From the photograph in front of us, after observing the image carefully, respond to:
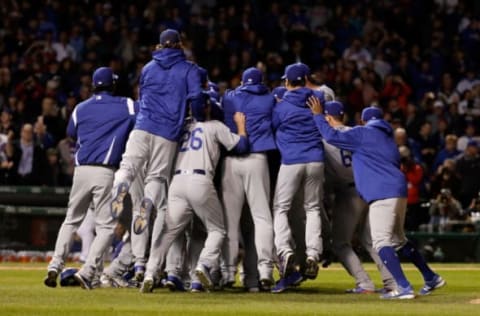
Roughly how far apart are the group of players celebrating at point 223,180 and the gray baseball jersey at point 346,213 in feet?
0.04

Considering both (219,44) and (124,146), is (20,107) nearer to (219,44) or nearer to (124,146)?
(219,44)

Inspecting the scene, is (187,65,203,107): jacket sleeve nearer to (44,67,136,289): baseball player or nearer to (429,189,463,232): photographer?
(44,67,136,289): baseball player

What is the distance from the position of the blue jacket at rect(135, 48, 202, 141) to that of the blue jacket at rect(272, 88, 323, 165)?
113 cm

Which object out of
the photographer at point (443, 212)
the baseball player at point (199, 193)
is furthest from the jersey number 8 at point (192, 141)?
the photographer at point (443, 212)

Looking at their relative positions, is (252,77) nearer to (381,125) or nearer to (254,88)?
(254,88)

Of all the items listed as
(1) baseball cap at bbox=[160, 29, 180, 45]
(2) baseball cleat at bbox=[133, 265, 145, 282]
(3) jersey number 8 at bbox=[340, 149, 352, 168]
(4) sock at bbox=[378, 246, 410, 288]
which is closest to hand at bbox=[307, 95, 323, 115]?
(3) jersey number 8 at bbox=[340, 149, 352, 168]

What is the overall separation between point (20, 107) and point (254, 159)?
10.9m

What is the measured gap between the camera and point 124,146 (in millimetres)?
15609

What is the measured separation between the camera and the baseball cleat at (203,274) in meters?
14.2

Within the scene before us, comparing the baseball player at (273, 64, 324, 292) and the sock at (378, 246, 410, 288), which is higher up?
the baseball player at (273, 64, 324, 292)

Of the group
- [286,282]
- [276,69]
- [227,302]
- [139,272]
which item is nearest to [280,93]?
[286,282]

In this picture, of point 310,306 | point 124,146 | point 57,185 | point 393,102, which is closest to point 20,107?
point 57,185

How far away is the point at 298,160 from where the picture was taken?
15.2m

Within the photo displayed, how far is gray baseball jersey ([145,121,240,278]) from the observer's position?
14.5 metres
